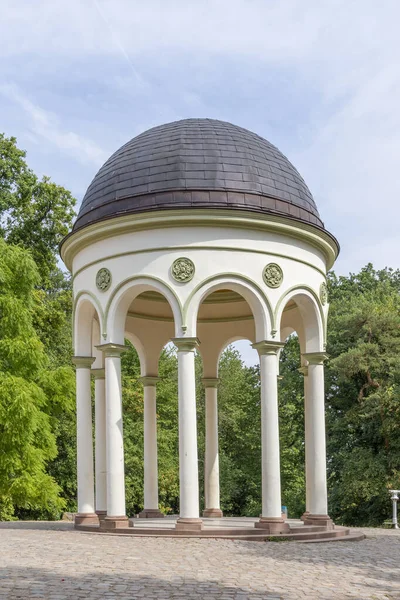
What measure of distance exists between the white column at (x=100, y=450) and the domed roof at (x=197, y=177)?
4.82 metres

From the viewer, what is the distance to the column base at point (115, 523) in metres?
17.9

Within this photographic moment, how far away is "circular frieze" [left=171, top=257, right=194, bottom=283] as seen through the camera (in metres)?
18.3

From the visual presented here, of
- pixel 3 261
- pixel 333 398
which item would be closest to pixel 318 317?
pixel 3 261

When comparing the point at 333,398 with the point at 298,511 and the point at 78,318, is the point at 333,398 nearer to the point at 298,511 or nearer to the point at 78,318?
the point at 298,511

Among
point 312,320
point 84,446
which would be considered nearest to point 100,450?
point 84,446

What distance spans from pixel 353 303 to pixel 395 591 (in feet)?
93.5

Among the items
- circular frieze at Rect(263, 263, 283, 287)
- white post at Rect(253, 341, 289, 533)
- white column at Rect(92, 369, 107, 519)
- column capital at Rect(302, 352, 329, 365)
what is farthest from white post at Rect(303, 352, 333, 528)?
white column at Rect(92, 369, 107, 519)

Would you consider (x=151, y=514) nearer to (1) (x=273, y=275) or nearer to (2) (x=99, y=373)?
(2) (x=99, y=373)

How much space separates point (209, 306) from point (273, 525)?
893 centimetres

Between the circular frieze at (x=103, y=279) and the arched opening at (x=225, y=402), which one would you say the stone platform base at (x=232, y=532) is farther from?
the arched opening at (x=225, y=402)

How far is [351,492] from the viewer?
3262 cm

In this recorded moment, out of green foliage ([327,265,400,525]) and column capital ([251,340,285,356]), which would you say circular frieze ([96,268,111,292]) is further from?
green foliage ([327,265,400,525])

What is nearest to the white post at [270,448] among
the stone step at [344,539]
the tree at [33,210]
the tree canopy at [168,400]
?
the stone step at [344,539]

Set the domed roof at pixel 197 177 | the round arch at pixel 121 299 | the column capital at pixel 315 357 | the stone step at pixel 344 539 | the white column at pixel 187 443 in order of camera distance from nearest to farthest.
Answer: the stone step at pixel 344 539, the white column at pixel 187 443, the domed roof at pixel 197 177, the round arch at pixel 121 299, the column capital at pixel 315 357
